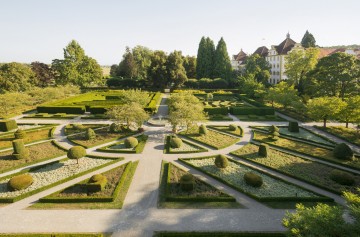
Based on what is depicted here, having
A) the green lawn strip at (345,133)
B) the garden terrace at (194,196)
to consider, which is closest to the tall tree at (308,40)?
the green lawn strip at (345,133)

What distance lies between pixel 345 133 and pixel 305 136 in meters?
6.56

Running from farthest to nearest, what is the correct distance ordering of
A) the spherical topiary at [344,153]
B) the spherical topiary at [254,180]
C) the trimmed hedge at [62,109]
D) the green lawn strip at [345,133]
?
the trimmed hedge at [62,109], the green lawn strip at [345,133], the spherical topiary at [344,153], the spherical topiary at [254,180]

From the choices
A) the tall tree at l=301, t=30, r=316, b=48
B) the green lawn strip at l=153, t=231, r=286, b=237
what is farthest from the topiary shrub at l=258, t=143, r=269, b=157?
the tall tree at l=301, t=30, r=316, b=48

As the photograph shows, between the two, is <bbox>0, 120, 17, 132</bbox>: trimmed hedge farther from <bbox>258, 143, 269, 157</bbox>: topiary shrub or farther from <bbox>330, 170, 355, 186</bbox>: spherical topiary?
<bbox>330, 170, 355, 186</bbox>: spherical topiary

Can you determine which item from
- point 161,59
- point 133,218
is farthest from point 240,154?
point 161,59

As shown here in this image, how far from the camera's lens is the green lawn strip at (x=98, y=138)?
30.6 metres

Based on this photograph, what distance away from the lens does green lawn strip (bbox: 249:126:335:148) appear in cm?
3113

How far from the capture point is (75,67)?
2980 inches

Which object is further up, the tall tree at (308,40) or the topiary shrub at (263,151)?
the tall tree at (308,40)

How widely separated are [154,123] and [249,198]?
24.2m

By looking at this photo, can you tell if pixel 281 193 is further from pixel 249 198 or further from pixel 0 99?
pixel 0 99

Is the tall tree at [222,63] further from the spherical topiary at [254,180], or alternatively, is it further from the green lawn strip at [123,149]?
the spherical topiary at [254,180]

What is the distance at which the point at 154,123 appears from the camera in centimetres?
4000

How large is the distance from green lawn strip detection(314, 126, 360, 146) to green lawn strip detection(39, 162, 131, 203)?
3040 centimetres
